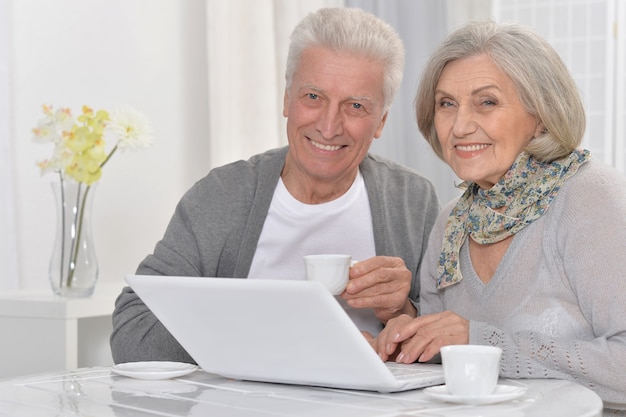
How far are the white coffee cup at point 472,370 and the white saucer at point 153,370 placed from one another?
0.45 m

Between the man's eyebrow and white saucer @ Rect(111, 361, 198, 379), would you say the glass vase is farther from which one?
white saucer @ Rect(111, 361, 198, 379)

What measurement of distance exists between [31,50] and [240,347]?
2016mm

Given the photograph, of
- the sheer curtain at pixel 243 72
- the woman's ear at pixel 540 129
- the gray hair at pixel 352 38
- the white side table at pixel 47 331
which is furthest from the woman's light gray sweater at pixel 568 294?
the sheer curtain at pixel 243 72

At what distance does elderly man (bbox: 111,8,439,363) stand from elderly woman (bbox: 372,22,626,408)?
261mm

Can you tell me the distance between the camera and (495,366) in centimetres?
113

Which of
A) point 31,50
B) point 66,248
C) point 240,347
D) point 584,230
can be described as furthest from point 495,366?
point 31,50

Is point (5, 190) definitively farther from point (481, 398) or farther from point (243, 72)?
point (481, 398)

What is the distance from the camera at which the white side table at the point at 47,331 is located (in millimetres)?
2416

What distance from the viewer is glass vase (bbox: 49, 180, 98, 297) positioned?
2566 millimetres

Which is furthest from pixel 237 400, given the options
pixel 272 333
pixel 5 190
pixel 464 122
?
pixel 5 190

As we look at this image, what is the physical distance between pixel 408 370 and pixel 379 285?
43 centimetres

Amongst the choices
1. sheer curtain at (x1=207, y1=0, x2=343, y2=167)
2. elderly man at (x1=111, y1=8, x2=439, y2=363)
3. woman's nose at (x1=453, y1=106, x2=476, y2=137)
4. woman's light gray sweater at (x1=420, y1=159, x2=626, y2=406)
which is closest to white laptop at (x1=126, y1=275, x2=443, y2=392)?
woman's light gray sweater at (x1=420, y1=159, x2=626, y2=406)

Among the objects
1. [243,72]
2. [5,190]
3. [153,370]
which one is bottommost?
[153,370]

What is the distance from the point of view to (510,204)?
167 centimetres
